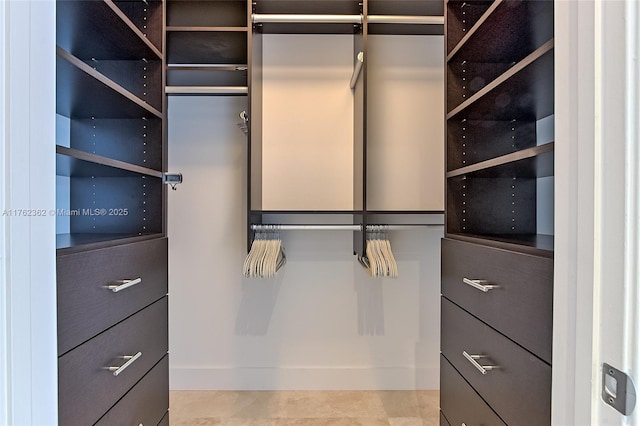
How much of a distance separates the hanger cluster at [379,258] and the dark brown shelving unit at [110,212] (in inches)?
33.0

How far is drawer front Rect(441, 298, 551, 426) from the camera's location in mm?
701

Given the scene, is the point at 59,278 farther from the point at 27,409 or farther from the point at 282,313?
the point at 282,313

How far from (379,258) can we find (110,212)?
1.07 m

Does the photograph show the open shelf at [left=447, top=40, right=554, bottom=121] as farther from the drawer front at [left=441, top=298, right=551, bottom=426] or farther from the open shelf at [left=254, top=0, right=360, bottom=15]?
the open shelf at [left=254, top=0, right=360, bottom=15]

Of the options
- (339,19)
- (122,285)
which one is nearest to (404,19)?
(339,19)

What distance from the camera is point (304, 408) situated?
1.80 meters

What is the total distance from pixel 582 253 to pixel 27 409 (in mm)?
771

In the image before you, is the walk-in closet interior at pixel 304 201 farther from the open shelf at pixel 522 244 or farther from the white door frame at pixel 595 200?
the white door frame at pixel 595 200

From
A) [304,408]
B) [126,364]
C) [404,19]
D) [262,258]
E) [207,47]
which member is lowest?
[304,408]

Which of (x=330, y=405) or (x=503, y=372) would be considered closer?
(x=503, y=372)

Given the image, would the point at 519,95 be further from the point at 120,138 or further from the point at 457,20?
the point at 120,138

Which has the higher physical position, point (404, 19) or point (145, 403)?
point (404, 19)

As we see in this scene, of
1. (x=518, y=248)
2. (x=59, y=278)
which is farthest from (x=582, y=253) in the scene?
(x=59, y=278)

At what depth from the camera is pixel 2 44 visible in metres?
0.45
